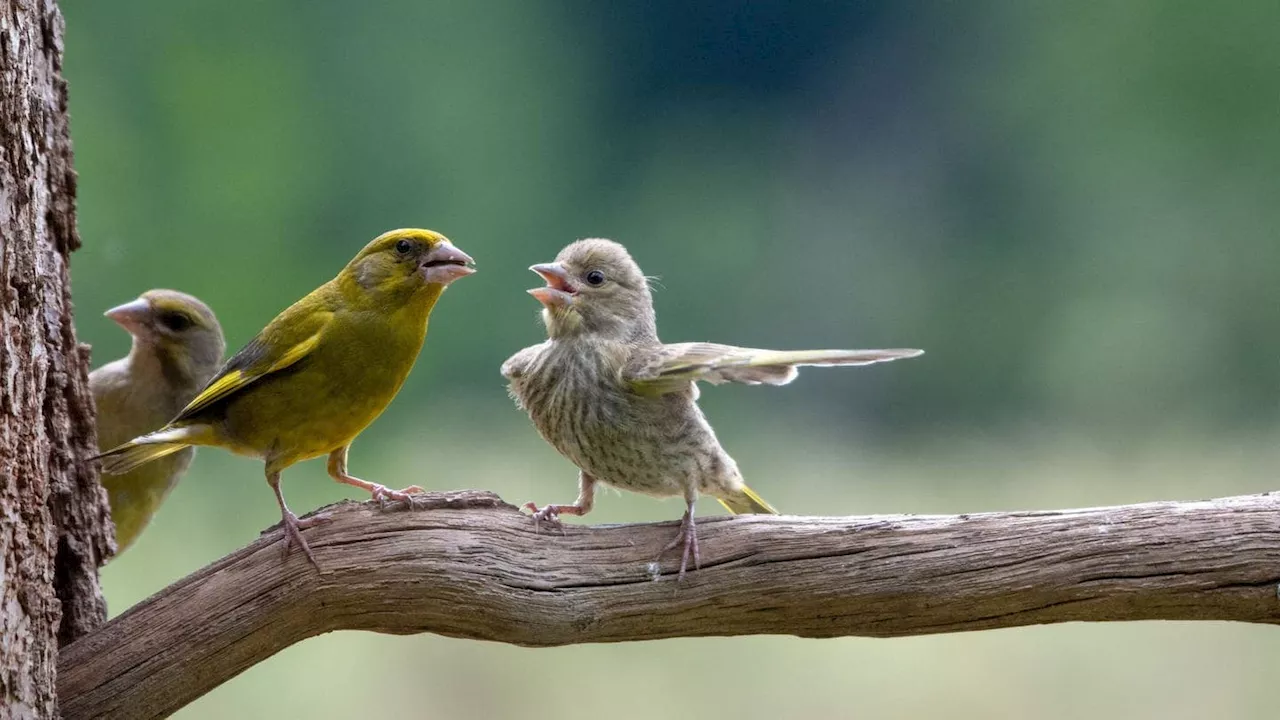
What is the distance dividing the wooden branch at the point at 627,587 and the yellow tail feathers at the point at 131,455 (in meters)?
0.37

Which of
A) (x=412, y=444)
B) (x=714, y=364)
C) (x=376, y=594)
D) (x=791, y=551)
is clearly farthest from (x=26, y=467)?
(x=412, y=444)

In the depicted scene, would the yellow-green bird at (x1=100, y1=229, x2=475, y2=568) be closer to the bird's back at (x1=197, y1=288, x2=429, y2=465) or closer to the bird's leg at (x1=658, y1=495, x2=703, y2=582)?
the bird's back at (x1=197, y1=288, x2=429, y2=465)

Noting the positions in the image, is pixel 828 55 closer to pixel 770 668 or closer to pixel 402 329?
pixel 770 668

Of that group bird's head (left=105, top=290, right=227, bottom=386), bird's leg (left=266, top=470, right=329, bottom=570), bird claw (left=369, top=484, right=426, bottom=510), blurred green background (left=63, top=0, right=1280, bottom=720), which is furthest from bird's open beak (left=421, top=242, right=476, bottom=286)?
blurred green background (left=63, top=0, right=1280, bottom=720)

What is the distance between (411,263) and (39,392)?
33.1 inches

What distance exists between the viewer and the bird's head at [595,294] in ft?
10.5

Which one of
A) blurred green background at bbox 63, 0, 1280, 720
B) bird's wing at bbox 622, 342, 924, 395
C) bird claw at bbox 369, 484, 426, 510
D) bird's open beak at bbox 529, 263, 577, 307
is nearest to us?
bird's wing at bbox 622, 342, 924, 395

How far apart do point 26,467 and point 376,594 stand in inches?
30.0

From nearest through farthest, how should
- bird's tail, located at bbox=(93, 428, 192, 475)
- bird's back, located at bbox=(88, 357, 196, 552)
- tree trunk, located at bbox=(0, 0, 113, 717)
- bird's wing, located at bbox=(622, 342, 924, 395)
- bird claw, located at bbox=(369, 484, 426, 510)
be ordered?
bird's wing, located at bbox=(622, 342, 924, 395), tree trunk, located at bbox=(0, 0, 113, 717), bird claw, located at bbox=(369, 484, 426, 510), bird's tail, located at bbox=(93, 428, 192, 475), bird's back, located at bbox=(88, 357, 196, 552)

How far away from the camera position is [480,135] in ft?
18.4

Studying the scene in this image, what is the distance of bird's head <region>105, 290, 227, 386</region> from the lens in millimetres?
3545

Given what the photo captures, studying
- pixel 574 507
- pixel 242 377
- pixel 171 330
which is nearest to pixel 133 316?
pixel 171 330

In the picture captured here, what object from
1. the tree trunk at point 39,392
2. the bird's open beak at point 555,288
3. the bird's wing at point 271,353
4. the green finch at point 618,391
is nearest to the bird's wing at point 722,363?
the green finch at point 618,391

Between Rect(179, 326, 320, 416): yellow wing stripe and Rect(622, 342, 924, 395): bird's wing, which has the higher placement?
Rect(179, 326, 320, 416): yellow wing stripe
